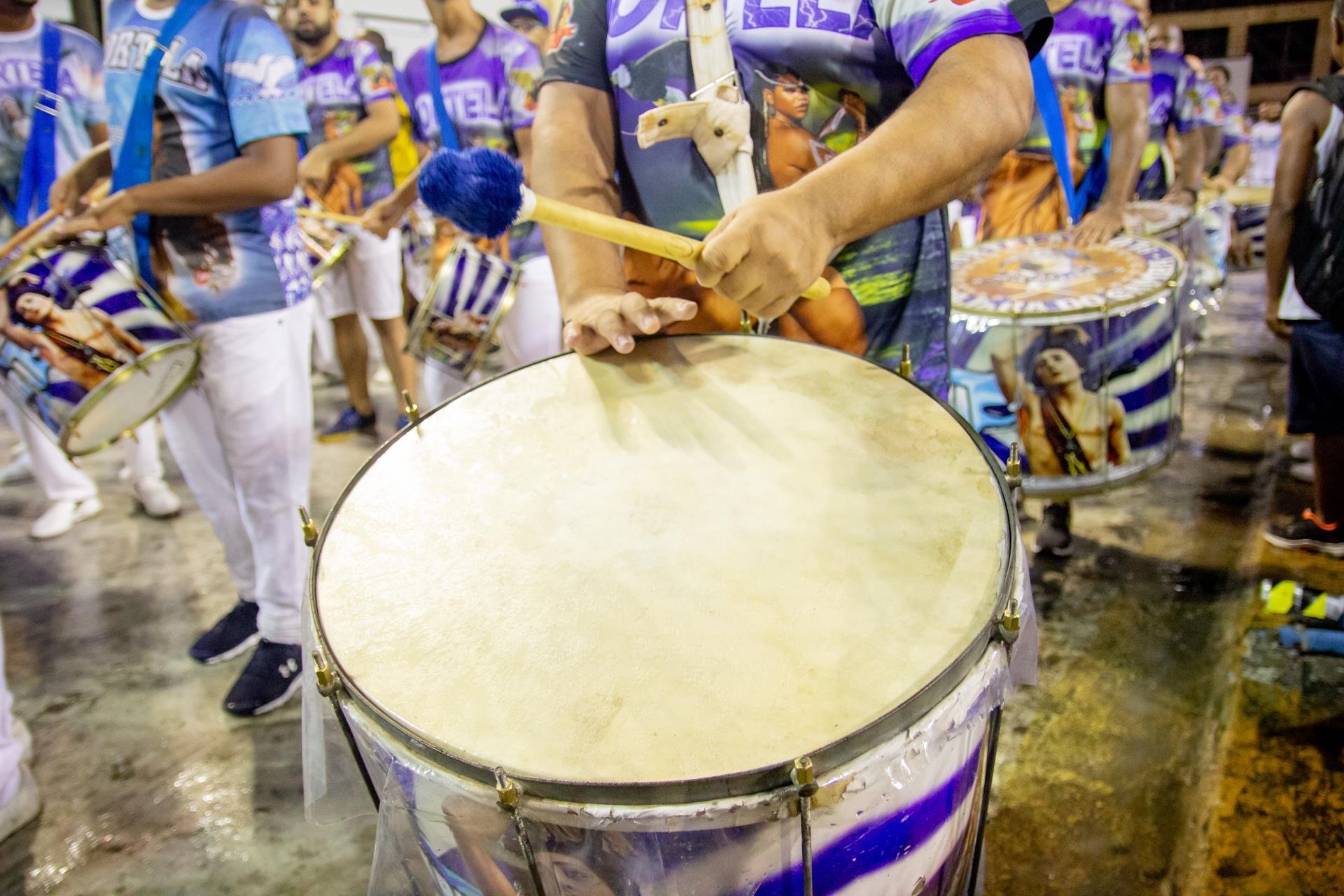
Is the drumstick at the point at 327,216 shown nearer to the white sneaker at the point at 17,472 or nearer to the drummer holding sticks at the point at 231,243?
the drummer holding sticks at the point at 231,243

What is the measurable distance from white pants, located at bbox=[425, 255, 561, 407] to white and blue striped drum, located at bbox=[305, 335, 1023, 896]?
225 centimetres

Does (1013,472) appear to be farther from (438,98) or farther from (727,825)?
(438,98)

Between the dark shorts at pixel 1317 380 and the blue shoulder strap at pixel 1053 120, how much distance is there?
89 centimetres

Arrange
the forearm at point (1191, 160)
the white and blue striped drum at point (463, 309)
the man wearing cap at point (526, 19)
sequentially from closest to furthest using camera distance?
the white and blue striped drum at point (463, 309) < the man wearing cap at point (526, 19) < the forearm at point (1191, 160)

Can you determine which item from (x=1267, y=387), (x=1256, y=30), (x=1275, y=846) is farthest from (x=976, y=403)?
(x=1256, y=30)

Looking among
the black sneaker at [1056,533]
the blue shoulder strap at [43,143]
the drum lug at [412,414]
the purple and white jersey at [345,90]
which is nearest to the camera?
the drum lug at [412,414]

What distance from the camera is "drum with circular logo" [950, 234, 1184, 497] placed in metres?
2.32

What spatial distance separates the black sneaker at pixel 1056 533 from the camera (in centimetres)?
281

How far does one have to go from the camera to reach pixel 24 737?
2.13 meters

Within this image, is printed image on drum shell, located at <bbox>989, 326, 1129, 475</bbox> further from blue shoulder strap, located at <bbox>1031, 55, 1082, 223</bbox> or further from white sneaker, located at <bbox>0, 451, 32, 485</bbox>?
white sneaker, located at <bbox>0, 451, 32, 485</bbox>

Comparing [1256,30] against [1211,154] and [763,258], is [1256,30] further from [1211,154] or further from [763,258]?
[763,258]

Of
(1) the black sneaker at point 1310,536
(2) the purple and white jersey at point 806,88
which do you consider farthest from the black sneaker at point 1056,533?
(2) the purple and white jersey at point 806,88

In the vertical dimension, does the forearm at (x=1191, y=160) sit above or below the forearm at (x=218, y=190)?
below

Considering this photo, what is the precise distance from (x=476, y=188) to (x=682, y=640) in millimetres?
574
